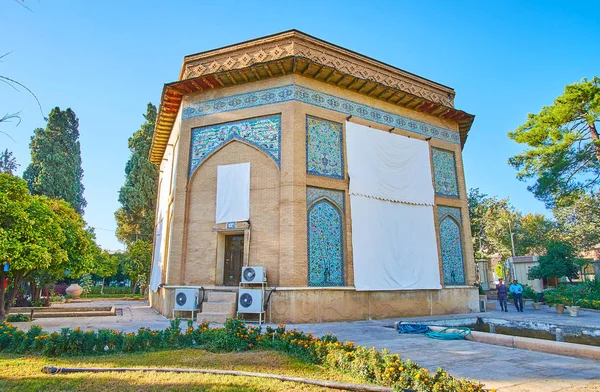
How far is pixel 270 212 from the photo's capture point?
31.9 ft

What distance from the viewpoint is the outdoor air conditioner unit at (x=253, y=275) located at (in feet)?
29.6

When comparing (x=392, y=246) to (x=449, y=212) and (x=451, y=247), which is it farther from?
(x=449, y=212)

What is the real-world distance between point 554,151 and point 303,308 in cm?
1337

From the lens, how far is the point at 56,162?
22.8 m

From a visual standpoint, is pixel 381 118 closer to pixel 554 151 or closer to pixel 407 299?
pixel 407 299

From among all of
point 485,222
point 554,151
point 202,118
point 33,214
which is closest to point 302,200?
point 202,118

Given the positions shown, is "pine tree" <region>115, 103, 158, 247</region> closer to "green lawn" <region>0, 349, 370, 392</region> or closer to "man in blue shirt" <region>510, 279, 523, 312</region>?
"man in blue shirt" <region>510, 279, 523, 312</region>

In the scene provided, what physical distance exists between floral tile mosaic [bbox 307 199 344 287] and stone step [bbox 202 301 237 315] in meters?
1.91

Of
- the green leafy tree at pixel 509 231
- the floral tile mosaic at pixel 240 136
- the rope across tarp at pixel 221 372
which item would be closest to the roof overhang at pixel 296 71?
the floral tile mosaic at pixel 240 136

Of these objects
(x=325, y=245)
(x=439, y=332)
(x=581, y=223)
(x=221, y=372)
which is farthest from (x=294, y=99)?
(x=581, y=223)

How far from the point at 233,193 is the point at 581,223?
1083 inches

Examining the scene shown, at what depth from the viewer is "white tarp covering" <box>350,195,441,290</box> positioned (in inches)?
399

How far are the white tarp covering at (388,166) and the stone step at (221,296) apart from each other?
13.4ft

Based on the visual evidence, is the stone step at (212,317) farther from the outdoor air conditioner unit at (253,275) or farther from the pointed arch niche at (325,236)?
the pointed arch niche at (325,236)
